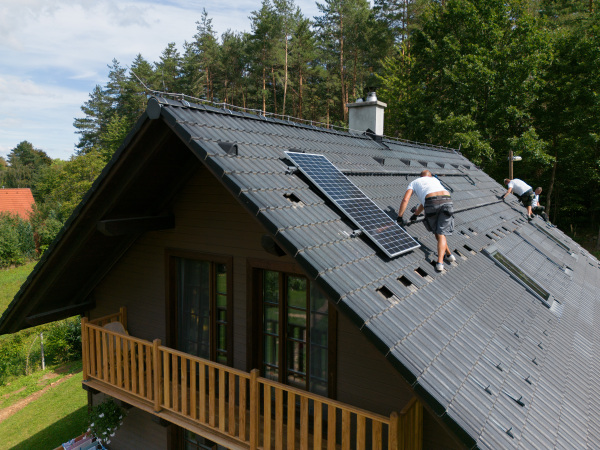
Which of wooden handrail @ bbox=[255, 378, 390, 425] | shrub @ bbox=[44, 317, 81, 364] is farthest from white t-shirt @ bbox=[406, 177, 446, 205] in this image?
shrub @ bbox=[44, 317, 81, 364]

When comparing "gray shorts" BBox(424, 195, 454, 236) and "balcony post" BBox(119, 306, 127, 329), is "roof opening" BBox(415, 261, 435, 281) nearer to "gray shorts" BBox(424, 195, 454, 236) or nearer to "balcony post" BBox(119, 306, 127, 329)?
"gray shorts" BBox(424, 195, 454, 236)

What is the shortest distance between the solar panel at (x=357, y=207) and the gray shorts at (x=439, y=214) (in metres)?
0.33

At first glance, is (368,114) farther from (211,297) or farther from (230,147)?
(230,147)

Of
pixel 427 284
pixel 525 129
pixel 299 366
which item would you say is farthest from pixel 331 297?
pixel 525 129

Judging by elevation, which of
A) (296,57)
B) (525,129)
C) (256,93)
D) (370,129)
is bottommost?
(370,129)

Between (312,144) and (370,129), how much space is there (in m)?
5.32

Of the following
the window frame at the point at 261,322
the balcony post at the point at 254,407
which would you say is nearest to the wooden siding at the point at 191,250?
the window frame at the point at 261,322

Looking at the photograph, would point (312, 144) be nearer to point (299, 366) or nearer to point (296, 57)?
point (299, 366)

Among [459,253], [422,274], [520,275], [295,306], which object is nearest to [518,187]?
[520,275]

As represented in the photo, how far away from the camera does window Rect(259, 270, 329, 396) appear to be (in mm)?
5035

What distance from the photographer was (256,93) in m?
34.9

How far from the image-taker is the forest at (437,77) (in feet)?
71.1

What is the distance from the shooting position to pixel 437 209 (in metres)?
4.95

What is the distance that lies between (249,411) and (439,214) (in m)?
3.40
